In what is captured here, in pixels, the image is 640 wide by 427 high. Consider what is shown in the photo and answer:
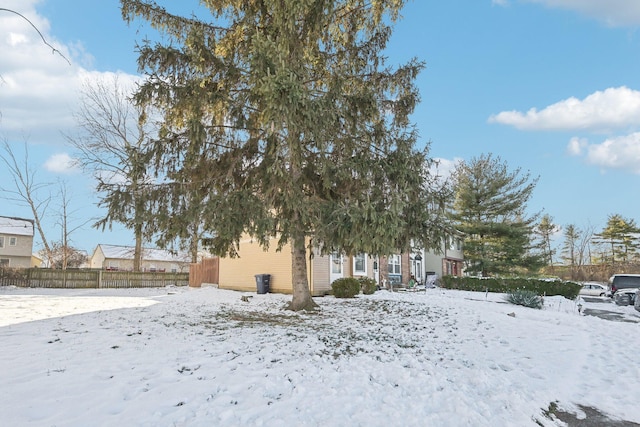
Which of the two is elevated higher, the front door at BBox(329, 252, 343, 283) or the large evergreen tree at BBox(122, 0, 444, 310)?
the large evergreen tree at BBox(122, 0, 444, 310)

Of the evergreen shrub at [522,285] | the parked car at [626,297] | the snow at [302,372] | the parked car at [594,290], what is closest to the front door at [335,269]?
the snow at [302,372]

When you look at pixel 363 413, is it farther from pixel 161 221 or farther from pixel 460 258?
pixel 460 258

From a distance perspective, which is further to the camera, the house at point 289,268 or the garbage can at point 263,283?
the garbage can at point 263,283

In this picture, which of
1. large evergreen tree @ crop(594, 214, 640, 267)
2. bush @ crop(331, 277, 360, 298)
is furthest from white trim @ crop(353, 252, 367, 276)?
large evergreen tree @ crop(594, 214, 640, 267)

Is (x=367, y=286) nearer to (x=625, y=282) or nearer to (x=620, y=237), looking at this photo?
(x=625, y=282)

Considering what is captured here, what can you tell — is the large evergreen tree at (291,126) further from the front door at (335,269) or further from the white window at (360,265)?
the white window at (360,265)

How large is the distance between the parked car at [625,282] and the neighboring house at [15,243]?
50.7 metres

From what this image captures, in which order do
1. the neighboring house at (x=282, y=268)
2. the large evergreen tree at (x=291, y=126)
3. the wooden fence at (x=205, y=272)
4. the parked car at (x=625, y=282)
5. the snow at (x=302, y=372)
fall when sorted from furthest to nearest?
the wooden fence at (x=205, y=272) < the parked car at (x=625, y=282) < the neighboring house at (x=282, y=268) < the large evergreen tree at (x=291, y=126) < the snow at (x=302, y=372)

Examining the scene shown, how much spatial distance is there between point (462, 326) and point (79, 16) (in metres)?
10.9

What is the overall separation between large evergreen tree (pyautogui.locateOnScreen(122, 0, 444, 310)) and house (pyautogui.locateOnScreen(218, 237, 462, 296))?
4155 mm

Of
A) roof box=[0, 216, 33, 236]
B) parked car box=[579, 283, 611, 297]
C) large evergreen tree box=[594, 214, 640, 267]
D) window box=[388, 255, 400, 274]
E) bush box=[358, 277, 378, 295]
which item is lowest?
parked car box=[579, 283, 611, 297]

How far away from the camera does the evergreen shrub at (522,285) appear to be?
65.3 ft

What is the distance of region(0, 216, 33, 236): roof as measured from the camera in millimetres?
39047

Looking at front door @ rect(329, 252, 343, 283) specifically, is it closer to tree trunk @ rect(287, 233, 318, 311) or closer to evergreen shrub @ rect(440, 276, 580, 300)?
tree trunk @ rect(287, 233, 318, 311)
